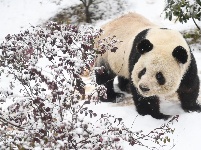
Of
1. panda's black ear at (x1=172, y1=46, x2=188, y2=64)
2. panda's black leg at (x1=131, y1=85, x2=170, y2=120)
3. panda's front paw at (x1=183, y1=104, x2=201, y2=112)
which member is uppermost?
panda's black ear at (x1=172, y1=46, x2=188, y2=64)

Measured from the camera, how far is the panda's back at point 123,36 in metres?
5.66

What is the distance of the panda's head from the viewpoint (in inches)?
166

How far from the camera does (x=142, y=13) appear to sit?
10.6 m

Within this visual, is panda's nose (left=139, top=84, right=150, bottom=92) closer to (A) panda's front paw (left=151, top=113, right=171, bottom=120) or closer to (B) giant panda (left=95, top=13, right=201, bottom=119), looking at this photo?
(B) giant panda (left=95, top=13, right=201, bottom=119)

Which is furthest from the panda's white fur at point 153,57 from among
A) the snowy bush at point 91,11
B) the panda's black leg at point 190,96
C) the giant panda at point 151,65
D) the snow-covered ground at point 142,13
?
the snowy bush at point 91,11

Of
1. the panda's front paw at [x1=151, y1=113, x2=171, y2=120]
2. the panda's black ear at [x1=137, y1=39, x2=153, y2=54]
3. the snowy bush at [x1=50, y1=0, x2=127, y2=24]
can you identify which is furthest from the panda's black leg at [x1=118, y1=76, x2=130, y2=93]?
the snowy bush at [x1=50, y1=0, x2=127, y2=24]

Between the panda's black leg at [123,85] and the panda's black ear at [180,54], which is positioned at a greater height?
the panda's black ear at [180,54]

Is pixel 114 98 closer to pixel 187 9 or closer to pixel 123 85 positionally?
pixel 123 85

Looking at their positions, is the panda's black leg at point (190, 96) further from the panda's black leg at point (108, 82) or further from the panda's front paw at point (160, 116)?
the panda's black leg at point (108, 82)

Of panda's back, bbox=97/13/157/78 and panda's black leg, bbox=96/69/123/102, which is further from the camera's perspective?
panda's black leg, bbox=96/69/123/102

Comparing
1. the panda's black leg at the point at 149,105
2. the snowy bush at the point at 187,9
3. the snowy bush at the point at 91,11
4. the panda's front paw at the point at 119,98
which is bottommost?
the panda's front paw at the point at 119,98

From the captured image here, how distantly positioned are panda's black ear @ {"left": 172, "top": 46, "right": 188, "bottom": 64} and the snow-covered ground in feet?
3.05

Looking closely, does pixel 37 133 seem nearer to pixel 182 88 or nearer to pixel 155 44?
pixel 155 44

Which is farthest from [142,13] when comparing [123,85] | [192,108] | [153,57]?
[153,57]
